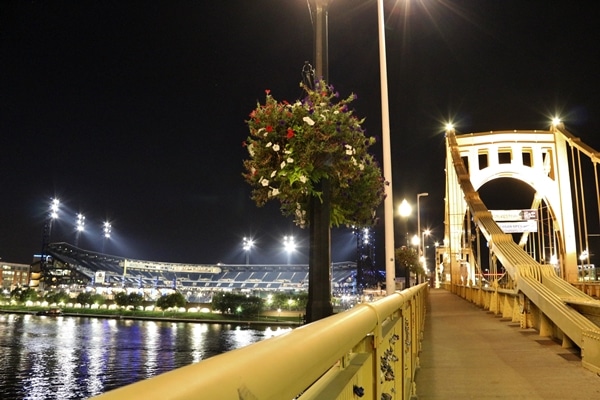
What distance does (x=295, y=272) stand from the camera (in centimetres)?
17125

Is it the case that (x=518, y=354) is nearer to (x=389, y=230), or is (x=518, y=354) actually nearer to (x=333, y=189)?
(x=389, y=230)

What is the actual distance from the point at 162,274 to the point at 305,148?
187 metres

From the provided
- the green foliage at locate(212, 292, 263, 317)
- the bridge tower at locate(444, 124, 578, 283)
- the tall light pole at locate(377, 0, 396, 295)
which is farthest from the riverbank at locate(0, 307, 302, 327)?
the tall light pole at locate(377, 0, 396, 295)

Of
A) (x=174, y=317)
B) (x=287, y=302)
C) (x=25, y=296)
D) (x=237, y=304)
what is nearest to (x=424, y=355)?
(x=237, y=304)

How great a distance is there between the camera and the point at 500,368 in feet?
27.9

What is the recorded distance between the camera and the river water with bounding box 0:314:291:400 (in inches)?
942

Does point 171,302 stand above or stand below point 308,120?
below

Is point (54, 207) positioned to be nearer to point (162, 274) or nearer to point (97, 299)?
point (97, 299)

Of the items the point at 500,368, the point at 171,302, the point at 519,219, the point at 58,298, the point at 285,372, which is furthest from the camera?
the point at 58,298

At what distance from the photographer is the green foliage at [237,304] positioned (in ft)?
242

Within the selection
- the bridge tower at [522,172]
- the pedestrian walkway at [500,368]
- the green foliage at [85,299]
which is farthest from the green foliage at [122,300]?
the pedestrian walkway at [500,368]

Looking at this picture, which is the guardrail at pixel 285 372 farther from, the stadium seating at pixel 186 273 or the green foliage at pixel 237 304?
the stadium seating at pixel 186 273

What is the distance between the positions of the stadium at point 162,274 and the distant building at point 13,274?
21.5 m

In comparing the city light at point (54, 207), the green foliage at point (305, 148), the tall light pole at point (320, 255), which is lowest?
the tall light pole at point (320, 255)
